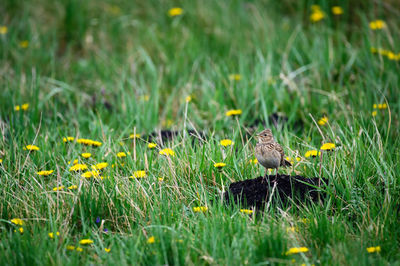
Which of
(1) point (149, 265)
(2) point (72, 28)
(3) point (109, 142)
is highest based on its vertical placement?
(2) point (72, 28)

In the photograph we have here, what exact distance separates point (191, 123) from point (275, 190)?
1193 mm

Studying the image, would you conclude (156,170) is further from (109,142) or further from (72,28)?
(72,28)

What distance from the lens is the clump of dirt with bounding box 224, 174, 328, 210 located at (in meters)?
3.54

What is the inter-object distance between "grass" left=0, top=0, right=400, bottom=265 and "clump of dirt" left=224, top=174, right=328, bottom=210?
4.1 inches

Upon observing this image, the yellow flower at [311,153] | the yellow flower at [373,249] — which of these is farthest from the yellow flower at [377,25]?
the yellow flower at [373,249]

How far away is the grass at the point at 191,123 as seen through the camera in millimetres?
3086

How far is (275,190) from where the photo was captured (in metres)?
3.61

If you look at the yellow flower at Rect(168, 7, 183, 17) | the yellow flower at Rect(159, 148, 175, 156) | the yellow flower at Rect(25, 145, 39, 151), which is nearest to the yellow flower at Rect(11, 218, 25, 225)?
the yellow flower at Rect(25, 145, 39, 151)

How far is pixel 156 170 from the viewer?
4086 mm

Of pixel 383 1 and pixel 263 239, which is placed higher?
pixel 383 1

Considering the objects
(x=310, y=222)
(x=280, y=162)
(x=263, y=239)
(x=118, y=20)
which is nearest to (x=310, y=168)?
(x=280, y=162)

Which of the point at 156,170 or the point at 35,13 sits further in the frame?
the point at 35,13

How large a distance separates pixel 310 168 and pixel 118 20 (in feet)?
16.5

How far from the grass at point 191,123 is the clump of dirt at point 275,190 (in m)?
0.10
